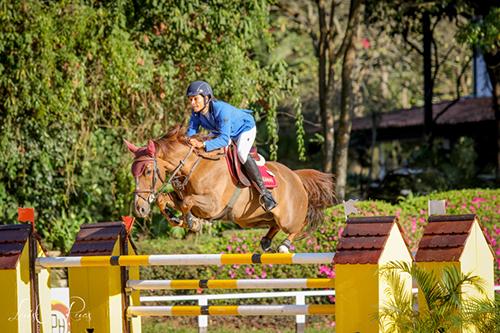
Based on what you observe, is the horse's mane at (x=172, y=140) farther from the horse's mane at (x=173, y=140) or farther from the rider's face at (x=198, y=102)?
the rider's face at (x=198, y=102)

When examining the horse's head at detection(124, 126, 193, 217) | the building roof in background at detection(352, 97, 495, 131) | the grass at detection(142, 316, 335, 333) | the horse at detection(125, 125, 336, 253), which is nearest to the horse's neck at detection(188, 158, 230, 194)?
the horse at detection(125, 125, 336, 253)

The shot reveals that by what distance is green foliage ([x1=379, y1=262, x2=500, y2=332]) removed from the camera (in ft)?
23.6

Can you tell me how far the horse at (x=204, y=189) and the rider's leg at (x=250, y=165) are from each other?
10 centimetres

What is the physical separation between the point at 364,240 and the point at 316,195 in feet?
9.47

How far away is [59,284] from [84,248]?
20.3 feet

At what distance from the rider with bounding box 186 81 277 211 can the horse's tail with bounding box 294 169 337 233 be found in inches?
34.5

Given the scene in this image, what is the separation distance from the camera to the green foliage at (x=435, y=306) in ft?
23.6

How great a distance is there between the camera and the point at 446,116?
27.1 m

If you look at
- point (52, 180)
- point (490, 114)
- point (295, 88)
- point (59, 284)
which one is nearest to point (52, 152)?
point (52, 180)

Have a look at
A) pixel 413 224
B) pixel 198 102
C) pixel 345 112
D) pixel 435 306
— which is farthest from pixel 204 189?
pixel 345 112

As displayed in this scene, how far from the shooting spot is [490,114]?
25.5 m

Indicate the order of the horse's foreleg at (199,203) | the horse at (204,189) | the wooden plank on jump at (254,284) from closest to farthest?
1. the wooden plank on jump at (254,284)
2. the horse at (204,189)
3. the horse's foreleg at (199,203)

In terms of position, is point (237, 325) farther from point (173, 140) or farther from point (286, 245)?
point (173, 140)

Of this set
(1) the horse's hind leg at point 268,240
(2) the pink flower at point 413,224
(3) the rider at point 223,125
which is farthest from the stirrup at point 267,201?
(2) the pink flower at point 413,224
